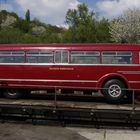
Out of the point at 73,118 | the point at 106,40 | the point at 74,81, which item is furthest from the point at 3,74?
the point at 106,40

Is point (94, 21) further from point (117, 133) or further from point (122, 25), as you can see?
point (117, 133)

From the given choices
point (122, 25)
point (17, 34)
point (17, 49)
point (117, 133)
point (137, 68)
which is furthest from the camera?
point (17, 34)

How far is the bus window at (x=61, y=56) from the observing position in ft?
56.1

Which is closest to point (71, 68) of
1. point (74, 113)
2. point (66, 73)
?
point (66, 73)

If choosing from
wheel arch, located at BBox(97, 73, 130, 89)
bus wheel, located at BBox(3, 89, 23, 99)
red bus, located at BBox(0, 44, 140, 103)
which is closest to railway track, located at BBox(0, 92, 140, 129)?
wheel arch, located at BBox(97, 73, 130, 89)

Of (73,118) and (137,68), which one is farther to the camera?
(137,68)

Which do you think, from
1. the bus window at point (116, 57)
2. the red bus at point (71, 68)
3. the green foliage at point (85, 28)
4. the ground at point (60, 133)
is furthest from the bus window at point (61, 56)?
the green foliage at point (85, 28)

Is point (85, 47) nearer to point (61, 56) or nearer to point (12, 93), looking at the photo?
point (61, 56)

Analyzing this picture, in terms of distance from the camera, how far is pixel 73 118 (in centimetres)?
1509

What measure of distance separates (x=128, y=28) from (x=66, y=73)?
3924 centimetres

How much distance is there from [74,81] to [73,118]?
233 cm

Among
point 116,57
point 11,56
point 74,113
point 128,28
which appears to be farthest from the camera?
point 128,28

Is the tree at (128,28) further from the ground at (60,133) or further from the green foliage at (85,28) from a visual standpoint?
the ground at (60,133)

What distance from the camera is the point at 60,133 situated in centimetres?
1389
